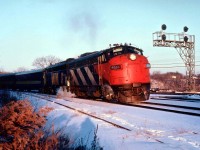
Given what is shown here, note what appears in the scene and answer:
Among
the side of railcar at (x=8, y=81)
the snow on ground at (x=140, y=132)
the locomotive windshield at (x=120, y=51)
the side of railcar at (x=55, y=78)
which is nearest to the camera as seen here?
the snow on ground at (x=140, y=132)

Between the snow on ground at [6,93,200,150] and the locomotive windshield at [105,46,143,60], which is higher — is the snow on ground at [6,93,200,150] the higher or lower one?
the lower one

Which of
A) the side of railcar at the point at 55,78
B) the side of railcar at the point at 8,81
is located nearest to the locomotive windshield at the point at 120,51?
the side of railcar at the point at 55,78

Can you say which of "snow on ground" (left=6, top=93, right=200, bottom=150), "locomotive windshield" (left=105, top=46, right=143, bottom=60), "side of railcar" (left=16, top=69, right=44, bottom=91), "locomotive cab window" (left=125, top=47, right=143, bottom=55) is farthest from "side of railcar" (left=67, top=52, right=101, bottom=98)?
"side of railcar" (left=16, top=69, right=44, bottom=91)

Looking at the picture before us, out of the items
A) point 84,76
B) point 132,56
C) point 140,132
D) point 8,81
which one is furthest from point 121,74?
point 8,81

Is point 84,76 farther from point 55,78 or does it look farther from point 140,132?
point 140,132

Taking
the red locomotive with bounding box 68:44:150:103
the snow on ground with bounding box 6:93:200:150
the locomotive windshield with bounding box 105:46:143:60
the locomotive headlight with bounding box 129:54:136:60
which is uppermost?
the locomotive windshield with bounding box 105:46:143:60

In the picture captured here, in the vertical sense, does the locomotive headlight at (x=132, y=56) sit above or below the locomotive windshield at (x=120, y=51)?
below

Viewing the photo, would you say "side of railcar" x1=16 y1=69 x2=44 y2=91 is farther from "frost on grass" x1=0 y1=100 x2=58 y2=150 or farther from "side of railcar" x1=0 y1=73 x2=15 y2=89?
"frost on grass" x1=0 y1=100 x2=58 y2=150

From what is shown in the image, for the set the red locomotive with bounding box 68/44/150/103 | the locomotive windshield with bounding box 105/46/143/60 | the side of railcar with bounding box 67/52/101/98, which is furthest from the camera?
the side of railcar with bounding box 67/52/101/98

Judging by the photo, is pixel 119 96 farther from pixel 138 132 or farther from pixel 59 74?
pixel 59 74

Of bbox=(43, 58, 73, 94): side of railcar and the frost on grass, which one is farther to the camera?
bbox=(43, 58, 73, 94): side of railcar

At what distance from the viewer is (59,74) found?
22828mm

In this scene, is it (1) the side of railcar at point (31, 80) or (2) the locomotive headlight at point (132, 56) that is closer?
(2) the locomotive headlight at point (132, 56)

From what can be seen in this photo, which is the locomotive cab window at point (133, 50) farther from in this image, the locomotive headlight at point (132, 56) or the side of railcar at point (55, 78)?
the side of railcar at point (55, 78)
